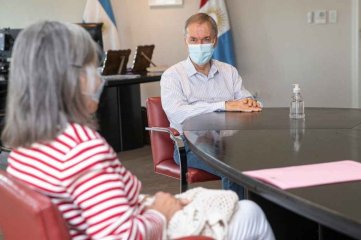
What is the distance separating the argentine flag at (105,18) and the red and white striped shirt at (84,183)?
16.5 feet

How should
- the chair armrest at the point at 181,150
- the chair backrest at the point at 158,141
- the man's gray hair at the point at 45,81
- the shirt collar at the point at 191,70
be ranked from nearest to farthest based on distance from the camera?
the man's gray hair at the point at 45,81 → the chair armrest at the point at 181,150 → the chair backrest at the point at 158,141 → the shirt collar at the point at 191,70

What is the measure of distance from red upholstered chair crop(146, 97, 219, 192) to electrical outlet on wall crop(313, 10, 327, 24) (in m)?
3.53

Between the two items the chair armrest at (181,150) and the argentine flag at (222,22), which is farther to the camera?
the argentine flag at (222,22)

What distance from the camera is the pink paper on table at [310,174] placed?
1479 mm

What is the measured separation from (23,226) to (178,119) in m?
1.73

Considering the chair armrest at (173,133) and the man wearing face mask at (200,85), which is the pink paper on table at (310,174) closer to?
the chair armrest at (173,133)

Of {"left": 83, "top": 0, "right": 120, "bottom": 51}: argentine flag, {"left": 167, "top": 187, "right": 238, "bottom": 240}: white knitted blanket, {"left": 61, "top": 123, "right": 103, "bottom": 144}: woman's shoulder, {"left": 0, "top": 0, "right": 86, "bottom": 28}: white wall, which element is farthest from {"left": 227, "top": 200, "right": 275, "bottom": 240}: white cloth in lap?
{"left": 0, "top": 0, "right": 86, "bottom": 28}: white wall

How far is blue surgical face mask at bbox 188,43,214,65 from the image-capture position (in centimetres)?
315

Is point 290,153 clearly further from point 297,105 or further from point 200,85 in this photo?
point 200,85

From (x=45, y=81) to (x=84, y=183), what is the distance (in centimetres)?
26

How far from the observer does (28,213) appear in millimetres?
1192

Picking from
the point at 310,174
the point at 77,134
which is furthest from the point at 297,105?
the point at 77,134

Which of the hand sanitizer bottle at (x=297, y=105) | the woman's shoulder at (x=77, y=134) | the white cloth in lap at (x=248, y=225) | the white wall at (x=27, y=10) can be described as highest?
the white wall at (x=27, y=10)

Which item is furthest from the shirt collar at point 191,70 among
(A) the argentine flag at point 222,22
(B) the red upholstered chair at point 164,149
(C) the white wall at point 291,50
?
(C) the white wall at point 291,50
